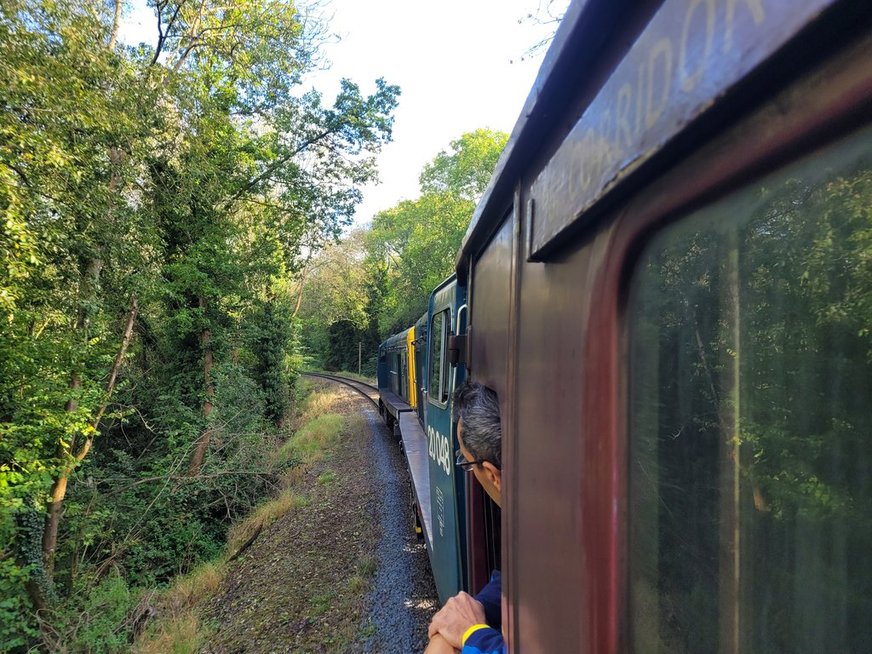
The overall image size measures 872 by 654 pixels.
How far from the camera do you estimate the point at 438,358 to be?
4.12 meters

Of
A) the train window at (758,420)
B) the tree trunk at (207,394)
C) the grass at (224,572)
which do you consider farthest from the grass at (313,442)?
the train window at (758,420)

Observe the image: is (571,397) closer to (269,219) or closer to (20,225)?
(20,225)

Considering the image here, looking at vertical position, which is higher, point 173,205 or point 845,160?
point 173,205

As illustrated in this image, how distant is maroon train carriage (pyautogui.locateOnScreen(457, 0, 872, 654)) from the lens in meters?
0.47

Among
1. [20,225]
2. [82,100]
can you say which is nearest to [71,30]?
[82,100]

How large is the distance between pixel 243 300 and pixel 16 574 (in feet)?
32.1

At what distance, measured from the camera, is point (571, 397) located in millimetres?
946

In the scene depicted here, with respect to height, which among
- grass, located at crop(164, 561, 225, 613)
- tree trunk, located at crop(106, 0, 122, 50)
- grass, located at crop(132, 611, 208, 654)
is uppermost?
tree trunk, located at crop(106, 0, 122, 50)

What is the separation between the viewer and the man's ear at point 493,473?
65.1 inches

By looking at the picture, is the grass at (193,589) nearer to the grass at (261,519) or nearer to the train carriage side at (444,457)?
the grass at (261,519)

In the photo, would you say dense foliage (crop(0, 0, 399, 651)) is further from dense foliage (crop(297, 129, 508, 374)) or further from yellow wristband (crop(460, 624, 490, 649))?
dense foliage (crop(297, 129, 508, 374))

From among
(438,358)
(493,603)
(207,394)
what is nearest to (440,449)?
(438,358)

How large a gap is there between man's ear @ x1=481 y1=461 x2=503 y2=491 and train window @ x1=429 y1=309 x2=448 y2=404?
1.51 meters

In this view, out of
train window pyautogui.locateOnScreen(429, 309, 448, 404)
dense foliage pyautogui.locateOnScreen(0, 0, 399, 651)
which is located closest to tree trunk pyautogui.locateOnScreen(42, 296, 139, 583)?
dense foliage pyautogui.locateOnScreen(0, 0, 399, 651)
